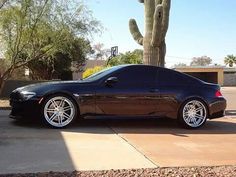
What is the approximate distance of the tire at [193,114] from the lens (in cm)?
1034

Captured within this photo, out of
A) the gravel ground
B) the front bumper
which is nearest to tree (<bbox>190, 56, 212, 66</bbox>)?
the front bumper

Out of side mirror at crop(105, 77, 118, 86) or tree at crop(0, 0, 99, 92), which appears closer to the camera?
side mirror at crop(105, 77, 118, 86)

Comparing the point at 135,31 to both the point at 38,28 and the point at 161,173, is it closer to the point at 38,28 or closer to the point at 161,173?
the point at 38,28

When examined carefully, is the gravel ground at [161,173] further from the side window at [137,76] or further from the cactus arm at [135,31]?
the cactus arm at [135,31]

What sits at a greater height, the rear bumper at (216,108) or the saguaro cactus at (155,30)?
the saguaro cactus at (155,30)

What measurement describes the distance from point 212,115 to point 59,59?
65.2ft

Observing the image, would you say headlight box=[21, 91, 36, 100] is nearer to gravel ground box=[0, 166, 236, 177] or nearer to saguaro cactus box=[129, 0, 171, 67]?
gravel ground box=[0, 166, 236, 177]

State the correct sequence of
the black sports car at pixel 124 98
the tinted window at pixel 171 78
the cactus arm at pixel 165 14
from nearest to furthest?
the black sports car at pixel 124 98, the tinted window at pixel 171 78, the cactus arm at pixel 165 14

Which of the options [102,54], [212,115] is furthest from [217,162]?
[102,54]

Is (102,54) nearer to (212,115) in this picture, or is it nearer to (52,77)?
(52,77)

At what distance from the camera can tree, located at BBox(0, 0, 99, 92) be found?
15430mm

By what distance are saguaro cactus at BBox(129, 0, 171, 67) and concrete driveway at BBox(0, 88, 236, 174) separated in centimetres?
553

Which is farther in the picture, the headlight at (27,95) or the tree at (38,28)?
the tree at (38,28)

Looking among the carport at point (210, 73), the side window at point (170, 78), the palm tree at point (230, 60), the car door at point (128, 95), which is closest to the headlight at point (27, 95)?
the car door at point (128, 95)
